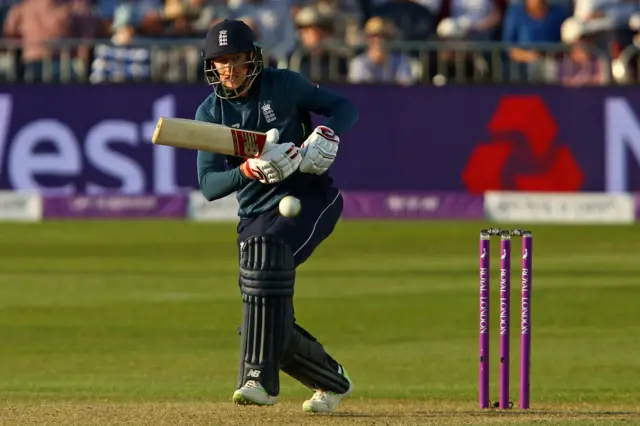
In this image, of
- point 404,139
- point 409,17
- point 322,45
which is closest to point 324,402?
point 404,139

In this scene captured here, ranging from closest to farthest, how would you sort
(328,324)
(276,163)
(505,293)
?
1. (276,163)
2. (505,293)
3. (328,324)

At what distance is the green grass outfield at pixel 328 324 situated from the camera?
23.8 ft

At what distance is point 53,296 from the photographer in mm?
11422

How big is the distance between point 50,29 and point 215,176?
10705 mm

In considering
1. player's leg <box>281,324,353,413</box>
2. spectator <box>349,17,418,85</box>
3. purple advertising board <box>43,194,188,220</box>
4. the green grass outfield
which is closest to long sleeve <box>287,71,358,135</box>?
player's leg <box>281,324,353,413</box>

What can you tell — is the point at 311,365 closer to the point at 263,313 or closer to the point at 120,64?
the point at 263,313

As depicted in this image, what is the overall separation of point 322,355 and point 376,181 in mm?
9961

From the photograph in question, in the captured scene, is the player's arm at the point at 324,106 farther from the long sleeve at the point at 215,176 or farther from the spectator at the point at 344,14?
the spectator at the point at 344,14

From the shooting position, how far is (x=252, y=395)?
645 cm

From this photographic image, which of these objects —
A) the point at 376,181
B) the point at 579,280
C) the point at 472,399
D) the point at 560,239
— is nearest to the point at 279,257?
the point at 472,399

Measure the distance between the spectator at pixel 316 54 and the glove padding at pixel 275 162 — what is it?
1008 centimetres

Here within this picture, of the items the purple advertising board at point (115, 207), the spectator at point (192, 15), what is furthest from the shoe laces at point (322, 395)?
the spectator at point (192, 15)

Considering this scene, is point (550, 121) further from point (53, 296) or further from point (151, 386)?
point (151, 386)

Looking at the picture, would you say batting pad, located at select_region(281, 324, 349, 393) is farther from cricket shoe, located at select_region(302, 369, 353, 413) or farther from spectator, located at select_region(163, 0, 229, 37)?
spectator, located at select_region(163, 0, 229, 37)
